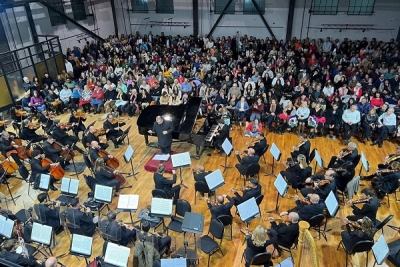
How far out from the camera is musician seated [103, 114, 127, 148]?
10094 mm

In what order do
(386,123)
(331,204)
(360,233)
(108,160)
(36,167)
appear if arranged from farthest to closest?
1. (386,123)
2. (108,160)
3. (36,167)
4. (331,204)
5. (360,233)

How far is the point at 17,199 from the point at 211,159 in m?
5.53

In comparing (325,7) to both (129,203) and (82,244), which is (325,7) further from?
(82,244)

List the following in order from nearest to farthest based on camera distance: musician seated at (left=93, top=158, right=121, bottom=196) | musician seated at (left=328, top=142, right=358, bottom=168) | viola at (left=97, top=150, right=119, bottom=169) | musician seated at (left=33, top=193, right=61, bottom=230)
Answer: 1. musician seated at (left=33, top=193, right=61, bottom=230)
2. musician seated at (left=93, top=158, right=121, bottom=196)
3. musician seated at (left=328, top=142, right=358, bottom=168)
4. viola at (left=97, top=150, right=119, bottom=169)

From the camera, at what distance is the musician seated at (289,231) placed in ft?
18.4

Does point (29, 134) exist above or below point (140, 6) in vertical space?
below

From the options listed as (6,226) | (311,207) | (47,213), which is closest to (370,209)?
(311,207)

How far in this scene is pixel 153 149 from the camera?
34.3ft

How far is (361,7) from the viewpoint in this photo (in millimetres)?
17047

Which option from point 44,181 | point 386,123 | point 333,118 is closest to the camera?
point 44,181

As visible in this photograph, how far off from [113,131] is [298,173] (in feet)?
19.5

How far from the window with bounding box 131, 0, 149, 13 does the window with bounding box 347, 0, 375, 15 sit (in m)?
12.7

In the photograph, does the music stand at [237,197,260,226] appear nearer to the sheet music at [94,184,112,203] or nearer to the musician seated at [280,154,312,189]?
the musician seated at [280,154,312,189]

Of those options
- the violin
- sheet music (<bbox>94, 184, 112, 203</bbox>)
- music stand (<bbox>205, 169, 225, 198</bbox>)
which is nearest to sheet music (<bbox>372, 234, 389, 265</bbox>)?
music stand (<bbox>205, 169, 225, 198</bbox>)
